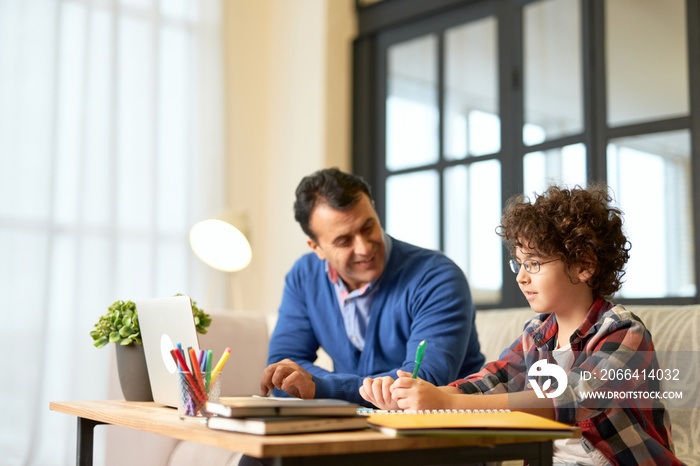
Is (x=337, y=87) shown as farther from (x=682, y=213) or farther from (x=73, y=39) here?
(x=682, y=213)

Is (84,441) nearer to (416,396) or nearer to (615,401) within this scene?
(416,396)

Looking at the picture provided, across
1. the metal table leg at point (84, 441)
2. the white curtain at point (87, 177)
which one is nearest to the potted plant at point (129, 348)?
the metal table leg at point (84, 441)

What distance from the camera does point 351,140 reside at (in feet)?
13.1

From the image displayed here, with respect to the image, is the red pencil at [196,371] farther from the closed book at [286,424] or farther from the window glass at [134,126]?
the window glass at [134,126]

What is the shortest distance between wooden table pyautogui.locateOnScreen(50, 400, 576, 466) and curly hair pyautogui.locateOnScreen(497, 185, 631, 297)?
1.55 feet

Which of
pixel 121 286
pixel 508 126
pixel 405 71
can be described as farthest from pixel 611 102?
pixel 121 286

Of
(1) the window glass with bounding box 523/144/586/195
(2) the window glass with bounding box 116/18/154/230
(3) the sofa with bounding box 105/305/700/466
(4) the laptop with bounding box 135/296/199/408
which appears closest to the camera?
(4) the laptop with bounding box 135/296/199/408

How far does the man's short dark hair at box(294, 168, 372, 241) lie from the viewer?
1.95 meters

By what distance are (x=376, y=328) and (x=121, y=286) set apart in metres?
1.99

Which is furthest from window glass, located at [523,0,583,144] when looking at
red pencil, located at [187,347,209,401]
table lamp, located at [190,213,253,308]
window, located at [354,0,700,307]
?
red pencil, located at [187,347,209,401]

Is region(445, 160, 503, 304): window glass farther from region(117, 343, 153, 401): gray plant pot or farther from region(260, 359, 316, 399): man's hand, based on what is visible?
region(117, 343, 153, 401): gray plant pot

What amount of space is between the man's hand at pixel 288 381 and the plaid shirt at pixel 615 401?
1.71ft

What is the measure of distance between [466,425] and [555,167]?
7.83ft

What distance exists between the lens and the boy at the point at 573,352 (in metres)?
1.20
